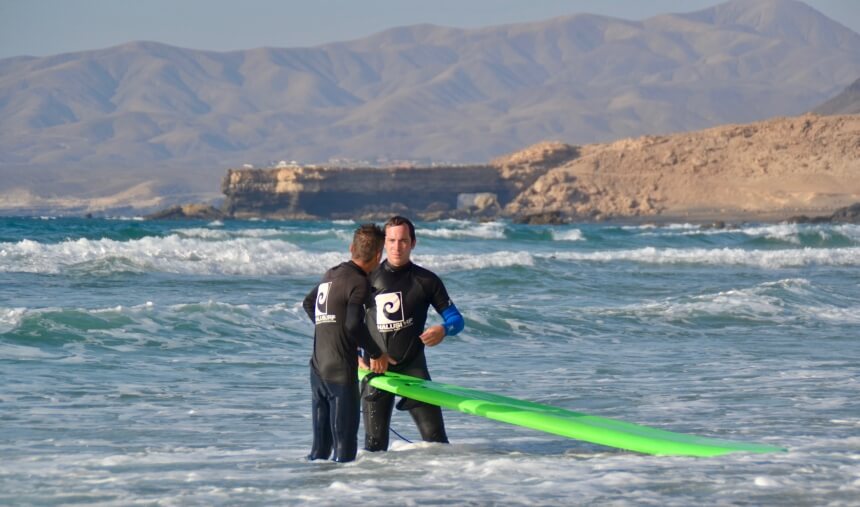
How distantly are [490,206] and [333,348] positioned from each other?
3666 inches

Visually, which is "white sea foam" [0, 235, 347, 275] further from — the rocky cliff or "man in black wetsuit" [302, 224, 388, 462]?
the rocky cliff

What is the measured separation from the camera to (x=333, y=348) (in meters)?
6.70

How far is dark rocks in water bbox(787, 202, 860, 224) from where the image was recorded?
6981cm

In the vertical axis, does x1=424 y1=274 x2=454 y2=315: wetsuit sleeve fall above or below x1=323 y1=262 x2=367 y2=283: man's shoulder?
below

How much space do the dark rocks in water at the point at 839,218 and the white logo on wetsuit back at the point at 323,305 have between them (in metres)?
66.3

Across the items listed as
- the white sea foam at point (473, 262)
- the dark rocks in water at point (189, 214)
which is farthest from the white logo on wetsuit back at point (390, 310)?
the dark rocks in water at point (189, 214)

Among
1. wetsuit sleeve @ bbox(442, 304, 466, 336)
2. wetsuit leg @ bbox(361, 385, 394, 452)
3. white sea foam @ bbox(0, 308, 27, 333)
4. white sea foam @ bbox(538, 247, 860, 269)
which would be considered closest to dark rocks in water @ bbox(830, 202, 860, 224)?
white sea foam @ bbox(538, 247, 860, 269)

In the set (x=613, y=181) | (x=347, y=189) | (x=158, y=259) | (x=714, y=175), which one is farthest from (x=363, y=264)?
(x=613, y=181)

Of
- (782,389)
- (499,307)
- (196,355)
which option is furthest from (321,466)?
(499,307)

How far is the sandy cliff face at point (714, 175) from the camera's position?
88.6 meters

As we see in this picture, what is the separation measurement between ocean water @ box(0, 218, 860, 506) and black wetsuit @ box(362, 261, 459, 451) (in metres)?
0.31

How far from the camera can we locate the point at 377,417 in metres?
7.12

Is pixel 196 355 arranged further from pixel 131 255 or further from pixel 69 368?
pixel 131 255

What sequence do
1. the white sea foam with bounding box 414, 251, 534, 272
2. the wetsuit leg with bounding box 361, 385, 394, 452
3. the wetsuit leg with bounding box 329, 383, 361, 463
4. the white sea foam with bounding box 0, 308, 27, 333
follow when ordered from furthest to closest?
the white sea foam with bounding box 414, 251, 534, 272
the white sea foam with bounding box 0, 308, 27, 333
the wetsuit leg with bounding box 361, 385, 394, 452
the wetsuit leg with bounding box 329, 383, 361, 463
